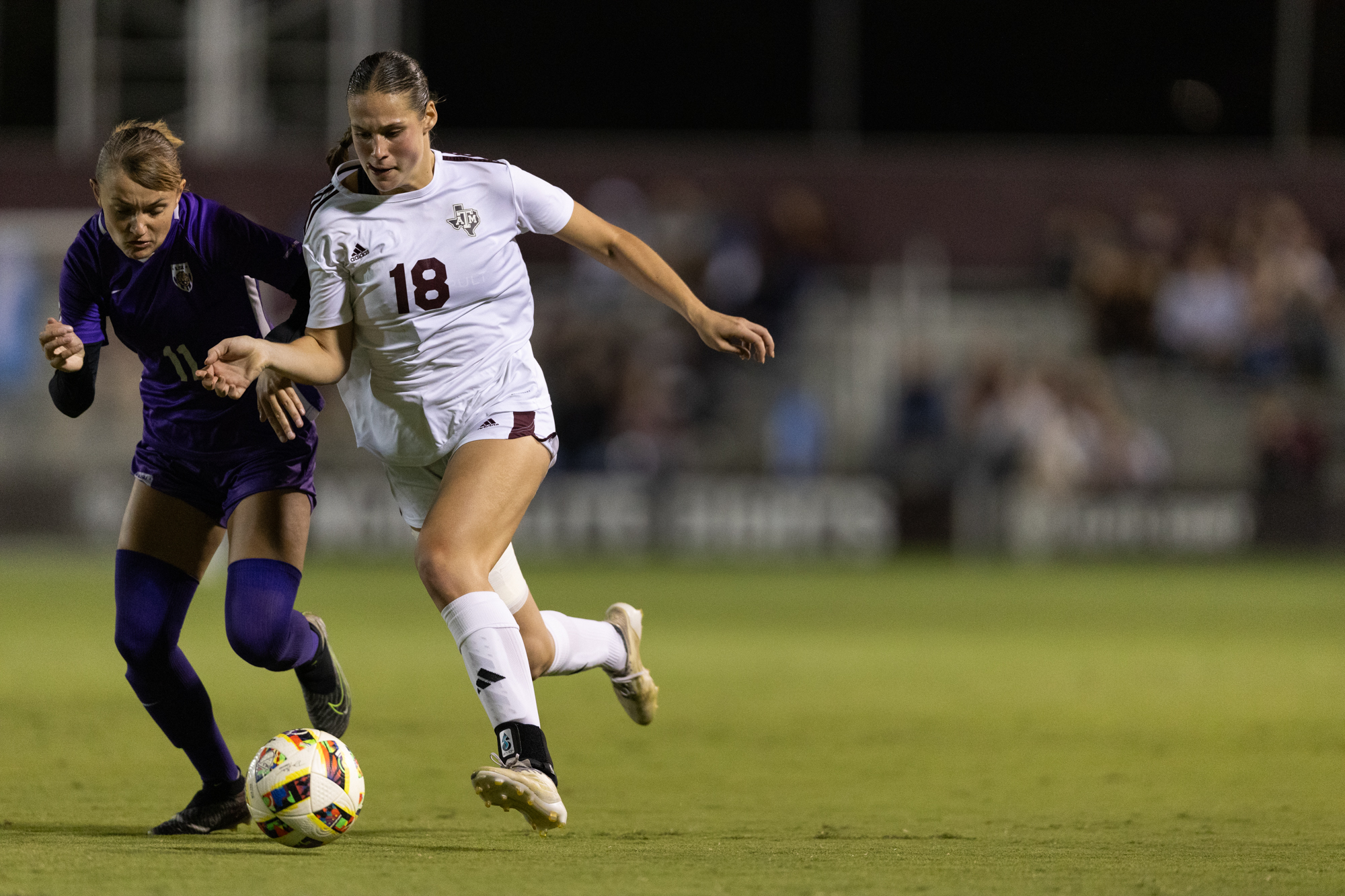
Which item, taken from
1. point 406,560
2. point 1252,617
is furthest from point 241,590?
point 406,560

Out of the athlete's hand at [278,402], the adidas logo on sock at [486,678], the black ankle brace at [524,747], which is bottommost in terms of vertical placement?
the black ankle brace at [524,747]

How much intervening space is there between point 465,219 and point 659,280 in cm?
62

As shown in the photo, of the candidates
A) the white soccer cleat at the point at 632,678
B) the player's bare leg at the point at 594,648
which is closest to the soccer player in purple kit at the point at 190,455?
the player's bare leg at the point at 594,648

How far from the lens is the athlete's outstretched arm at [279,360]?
4.92m

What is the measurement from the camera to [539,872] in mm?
4598

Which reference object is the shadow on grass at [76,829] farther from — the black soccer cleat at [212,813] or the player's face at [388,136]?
the player's face at [388,136]

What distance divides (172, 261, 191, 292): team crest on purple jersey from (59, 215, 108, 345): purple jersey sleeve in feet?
0.77

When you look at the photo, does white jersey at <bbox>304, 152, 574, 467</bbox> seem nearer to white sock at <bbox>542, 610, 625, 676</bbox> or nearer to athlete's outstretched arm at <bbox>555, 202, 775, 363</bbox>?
athlete's outstretched arm at <bbox>555, 202, 775, 363</bbox>

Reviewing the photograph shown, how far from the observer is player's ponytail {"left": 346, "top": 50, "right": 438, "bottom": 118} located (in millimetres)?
5102

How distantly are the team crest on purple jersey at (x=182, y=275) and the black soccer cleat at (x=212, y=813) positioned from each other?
1.53 meters

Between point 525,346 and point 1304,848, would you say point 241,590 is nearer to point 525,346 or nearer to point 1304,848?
point 525,346

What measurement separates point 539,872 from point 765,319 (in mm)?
14117

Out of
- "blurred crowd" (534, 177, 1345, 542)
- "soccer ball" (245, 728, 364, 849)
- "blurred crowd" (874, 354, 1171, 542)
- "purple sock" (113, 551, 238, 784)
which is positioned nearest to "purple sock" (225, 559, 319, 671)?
"purple sock" (113, 551, 238, 784)

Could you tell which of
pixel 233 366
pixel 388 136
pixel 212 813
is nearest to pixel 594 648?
pixel 212 813
